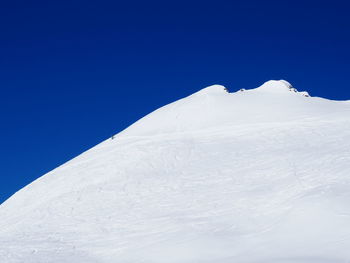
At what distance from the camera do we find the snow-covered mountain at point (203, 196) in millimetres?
16547

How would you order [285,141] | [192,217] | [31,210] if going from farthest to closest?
[285,141]
[31,210]
[192,217]

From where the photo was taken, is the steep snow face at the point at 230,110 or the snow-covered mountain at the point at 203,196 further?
the steep snow face at the point at 230,110

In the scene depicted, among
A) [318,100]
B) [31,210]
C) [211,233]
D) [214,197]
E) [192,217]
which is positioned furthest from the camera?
[318,100]

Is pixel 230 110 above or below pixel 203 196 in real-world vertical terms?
above

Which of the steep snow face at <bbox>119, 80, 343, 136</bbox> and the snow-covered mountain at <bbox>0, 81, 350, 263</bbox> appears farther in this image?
the steep snow face at <bbox>119, 80, 343, 136</bbox>

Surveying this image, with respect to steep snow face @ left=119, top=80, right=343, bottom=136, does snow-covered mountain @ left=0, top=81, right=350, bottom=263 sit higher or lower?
lower

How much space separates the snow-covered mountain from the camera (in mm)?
16547

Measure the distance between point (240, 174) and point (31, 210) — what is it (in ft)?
38.2

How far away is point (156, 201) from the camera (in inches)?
913

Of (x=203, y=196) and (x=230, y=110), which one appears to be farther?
(x=230, y=110)

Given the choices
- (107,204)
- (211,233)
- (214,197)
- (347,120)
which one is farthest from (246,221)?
(347,120)

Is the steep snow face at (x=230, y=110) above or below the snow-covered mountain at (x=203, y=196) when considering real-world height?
above

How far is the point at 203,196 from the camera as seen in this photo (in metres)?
22.7

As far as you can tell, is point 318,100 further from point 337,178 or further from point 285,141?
point 337,178
